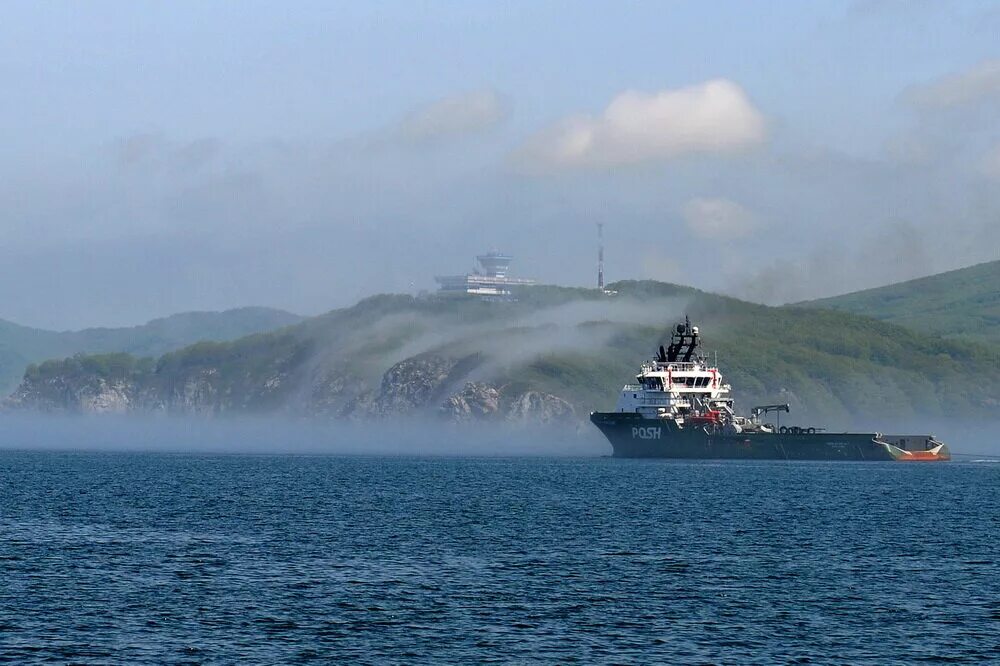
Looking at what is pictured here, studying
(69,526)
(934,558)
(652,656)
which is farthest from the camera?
(69,526)

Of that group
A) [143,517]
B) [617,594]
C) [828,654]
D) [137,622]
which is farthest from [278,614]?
[143,517]

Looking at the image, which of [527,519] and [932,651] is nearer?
[932,651]

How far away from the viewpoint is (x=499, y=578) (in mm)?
73375

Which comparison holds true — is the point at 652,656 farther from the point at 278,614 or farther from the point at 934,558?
the point at 934,558

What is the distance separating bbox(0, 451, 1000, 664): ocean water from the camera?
56.4m

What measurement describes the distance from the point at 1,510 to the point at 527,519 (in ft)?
135

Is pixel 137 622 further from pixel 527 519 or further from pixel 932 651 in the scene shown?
pixel 527 519

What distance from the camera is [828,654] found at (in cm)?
5500

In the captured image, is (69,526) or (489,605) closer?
(489,605)

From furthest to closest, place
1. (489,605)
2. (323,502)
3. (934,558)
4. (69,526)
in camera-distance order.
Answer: (323,502)
(69,526)
(934,558)
(489,605)

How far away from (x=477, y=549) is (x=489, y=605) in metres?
20.5

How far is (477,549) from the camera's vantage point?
85625 millimetres

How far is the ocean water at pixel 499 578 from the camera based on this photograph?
185ft

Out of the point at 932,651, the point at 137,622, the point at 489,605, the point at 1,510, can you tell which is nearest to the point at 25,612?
the point at 137,622
